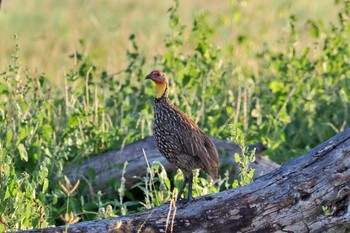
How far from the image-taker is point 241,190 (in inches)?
199

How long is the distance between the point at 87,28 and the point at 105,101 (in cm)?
633

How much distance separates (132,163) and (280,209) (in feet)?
6.87

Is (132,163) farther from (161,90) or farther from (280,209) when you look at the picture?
Result: (280,209)

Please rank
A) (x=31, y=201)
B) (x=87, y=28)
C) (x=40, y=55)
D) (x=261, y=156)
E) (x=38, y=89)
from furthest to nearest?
(x=87, y=28) < (x=40, y=55) < (x=38, y=89) < (x=261, y=156) < (x=31, y=201)

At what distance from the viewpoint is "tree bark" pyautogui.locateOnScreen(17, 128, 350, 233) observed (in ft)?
16.1

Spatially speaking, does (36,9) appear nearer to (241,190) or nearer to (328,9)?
(328,9)

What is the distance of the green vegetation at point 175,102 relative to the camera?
6781mm

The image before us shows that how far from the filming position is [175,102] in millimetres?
8016

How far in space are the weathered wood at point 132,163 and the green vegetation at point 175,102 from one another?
0.26ft

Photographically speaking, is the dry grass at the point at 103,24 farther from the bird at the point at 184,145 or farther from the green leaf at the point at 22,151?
the bird at the point at 184,145

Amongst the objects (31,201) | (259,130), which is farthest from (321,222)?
(259,130)

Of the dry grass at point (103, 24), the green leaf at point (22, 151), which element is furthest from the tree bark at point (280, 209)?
the dry grass at point (103, 24)

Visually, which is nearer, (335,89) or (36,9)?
(335,89)

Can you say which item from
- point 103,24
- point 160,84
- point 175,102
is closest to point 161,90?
point 160,84
